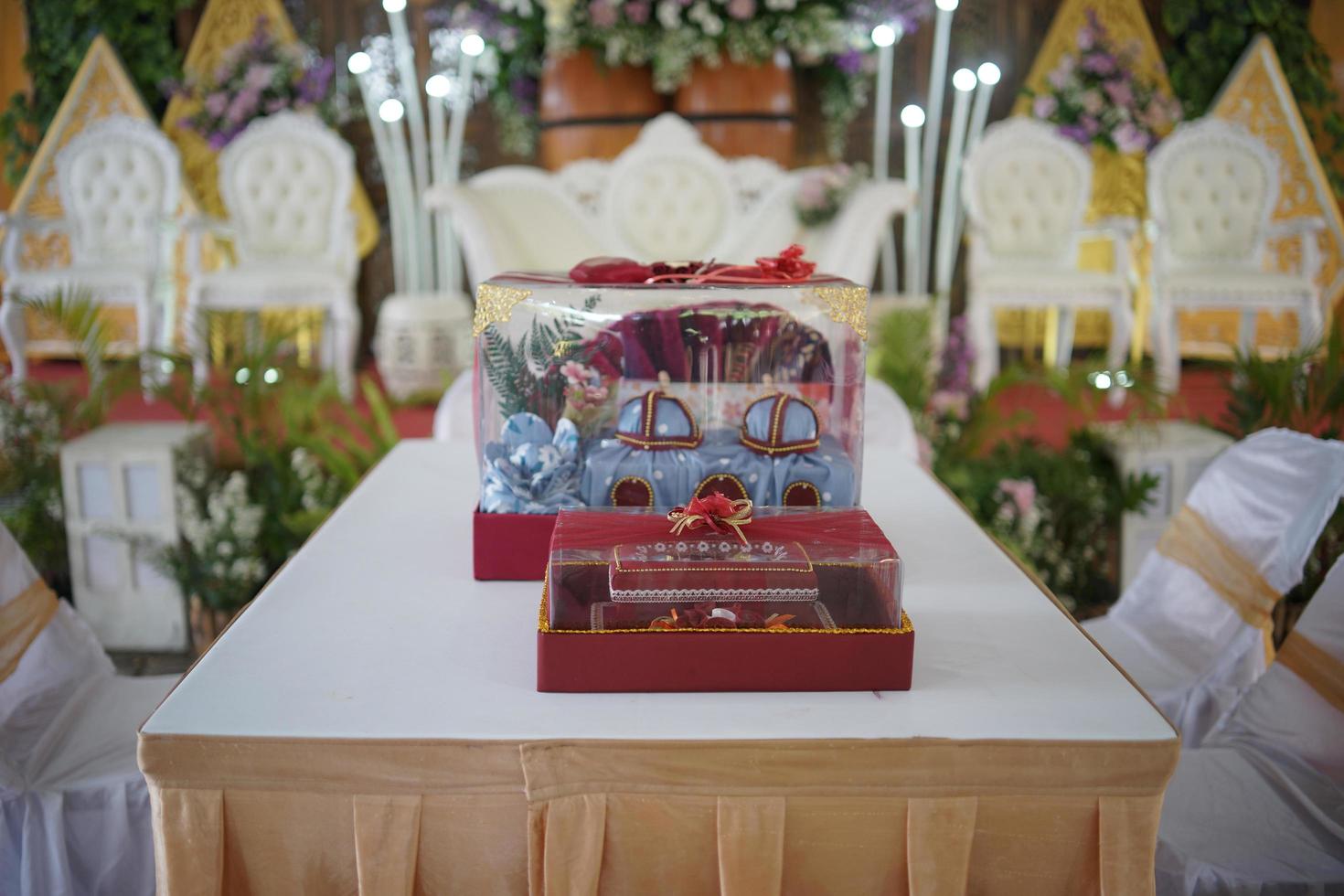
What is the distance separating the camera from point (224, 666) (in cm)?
122

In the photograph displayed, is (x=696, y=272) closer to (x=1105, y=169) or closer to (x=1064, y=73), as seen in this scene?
(x=1064, y=73)

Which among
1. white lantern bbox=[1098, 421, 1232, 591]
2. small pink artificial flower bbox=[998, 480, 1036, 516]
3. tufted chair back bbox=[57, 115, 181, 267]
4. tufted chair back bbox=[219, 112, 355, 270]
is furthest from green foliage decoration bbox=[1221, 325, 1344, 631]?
tufted chair back bbox=[57, 115, 181, 267]

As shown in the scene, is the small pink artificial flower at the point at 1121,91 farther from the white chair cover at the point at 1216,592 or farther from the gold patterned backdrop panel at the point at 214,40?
the white chair cover at the point at 1216,592

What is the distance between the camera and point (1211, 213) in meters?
5.75

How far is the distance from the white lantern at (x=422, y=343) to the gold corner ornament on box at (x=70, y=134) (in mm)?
1630

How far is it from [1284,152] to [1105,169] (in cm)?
87

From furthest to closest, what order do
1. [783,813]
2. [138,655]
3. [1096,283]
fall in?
[1096,283] → [138,655] → [783,813]

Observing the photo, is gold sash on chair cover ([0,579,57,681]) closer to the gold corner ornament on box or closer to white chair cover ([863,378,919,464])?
white chair cover ([863,378,919,464])

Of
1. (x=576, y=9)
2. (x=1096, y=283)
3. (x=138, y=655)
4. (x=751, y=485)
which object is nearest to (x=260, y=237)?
(x=576, y=9)

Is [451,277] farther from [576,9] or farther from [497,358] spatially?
[497,358]

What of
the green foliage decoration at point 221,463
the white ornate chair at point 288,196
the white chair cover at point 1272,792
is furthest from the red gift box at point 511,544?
the white ornate chair at point 288,196

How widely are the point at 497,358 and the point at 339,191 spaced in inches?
175

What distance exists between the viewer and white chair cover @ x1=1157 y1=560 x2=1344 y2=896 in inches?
54.1

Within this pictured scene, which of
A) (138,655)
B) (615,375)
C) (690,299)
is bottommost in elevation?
(138,655)
